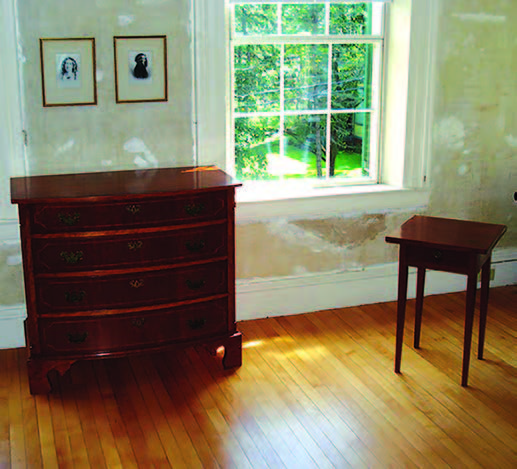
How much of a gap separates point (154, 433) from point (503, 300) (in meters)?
2.84

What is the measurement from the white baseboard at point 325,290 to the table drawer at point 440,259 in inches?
45.9

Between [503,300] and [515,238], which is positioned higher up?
[515,238]

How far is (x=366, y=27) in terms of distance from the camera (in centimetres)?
486

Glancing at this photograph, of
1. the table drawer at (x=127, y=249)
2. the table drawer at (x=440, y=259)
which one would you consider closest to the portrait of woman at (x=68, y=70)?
the table drawer at (x=127, y=249)

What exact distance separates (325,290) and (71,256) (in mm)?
1930

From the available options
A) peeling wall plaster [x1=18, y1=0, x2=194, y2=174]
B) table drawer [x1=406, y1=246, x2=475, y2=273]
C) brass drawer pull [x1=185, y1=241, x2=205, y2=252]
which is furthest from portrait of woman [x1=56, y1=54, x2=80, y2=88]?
table drawer [x1=406, y1=246, x2=475, y2=273]

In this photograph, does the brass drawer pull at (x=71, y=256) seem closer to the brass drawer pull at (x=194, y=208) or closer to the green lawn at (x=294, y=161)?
the brass drawer pull at (x=194, y=208)


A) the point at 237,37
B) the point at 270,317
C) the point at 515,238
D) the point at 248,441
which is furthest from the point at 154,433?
the point at 515,238

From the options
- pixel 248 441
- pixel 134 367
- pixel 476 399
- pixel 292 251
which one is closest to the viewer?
pixel 248 441

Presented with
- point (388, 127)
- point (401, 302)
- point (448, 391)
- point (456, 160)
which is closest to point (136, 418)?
point (401, 302)

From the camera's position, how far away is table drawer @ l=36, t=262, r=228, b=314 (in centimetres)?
366

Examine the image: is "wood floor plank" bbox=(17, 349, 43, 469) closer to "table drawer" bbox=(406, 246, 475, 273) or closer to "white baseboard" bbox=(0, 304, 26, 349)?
"white baseboard" bbox=(0, 304, 26, 349)

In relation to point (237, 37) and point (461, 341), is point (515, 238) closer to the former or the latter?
point (461, 341)

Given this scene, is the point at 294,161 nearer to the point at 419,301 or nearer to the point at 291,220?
the point at 291,220
